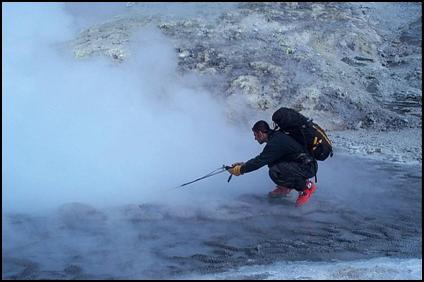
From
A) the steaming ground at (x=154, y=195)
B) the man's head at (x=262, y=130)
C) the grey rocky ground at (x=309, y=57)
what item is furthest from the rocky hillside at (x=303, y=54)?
the man's head at (x=262, y=130)

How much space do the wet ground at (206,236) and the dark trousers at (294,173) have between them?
7.7 inches

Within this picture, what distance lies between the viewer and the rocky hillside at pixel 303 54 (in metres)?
7.44

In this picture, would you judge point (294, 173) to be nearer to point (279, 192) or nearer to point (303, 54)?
point (279, 192)

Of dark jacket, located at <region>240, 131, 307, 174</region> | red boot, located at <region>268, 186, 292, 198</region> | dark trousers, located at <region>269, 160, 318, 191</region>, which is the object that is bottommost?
red boot, located at <region>268, 186, 292, 198</region>

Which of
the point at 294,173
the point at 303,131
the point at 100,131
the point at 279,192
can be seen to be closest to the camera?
the point at 303,131

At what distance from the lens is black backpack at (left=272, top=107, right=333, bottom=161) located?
14.0 ft

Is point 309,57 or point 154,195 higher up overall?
point 309,57

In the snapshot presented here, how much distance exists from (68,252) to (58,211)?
2.26 feet

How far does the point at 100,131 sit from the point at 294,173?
6.92 ft

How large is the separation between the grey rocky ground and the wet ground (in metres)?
1.95

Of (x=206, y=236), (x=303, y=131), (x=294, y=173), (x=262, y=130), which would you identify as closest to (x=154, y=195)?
(x=206, y=236)

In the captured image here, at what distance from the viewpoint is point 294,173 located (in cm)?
443

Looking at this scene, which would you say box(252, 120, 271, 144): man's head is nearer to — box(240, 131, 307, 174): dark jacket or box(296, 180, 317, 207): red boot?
box(240, 131, 307, 174): dark jacket

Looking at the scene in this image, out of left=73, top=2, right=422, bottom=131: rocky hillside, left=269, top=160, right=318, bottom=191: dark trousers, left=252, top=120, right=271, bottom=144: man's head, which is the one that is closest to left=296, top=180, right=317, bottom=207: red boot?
left=269, top=160, right=318, bottom=191: dark trousers
